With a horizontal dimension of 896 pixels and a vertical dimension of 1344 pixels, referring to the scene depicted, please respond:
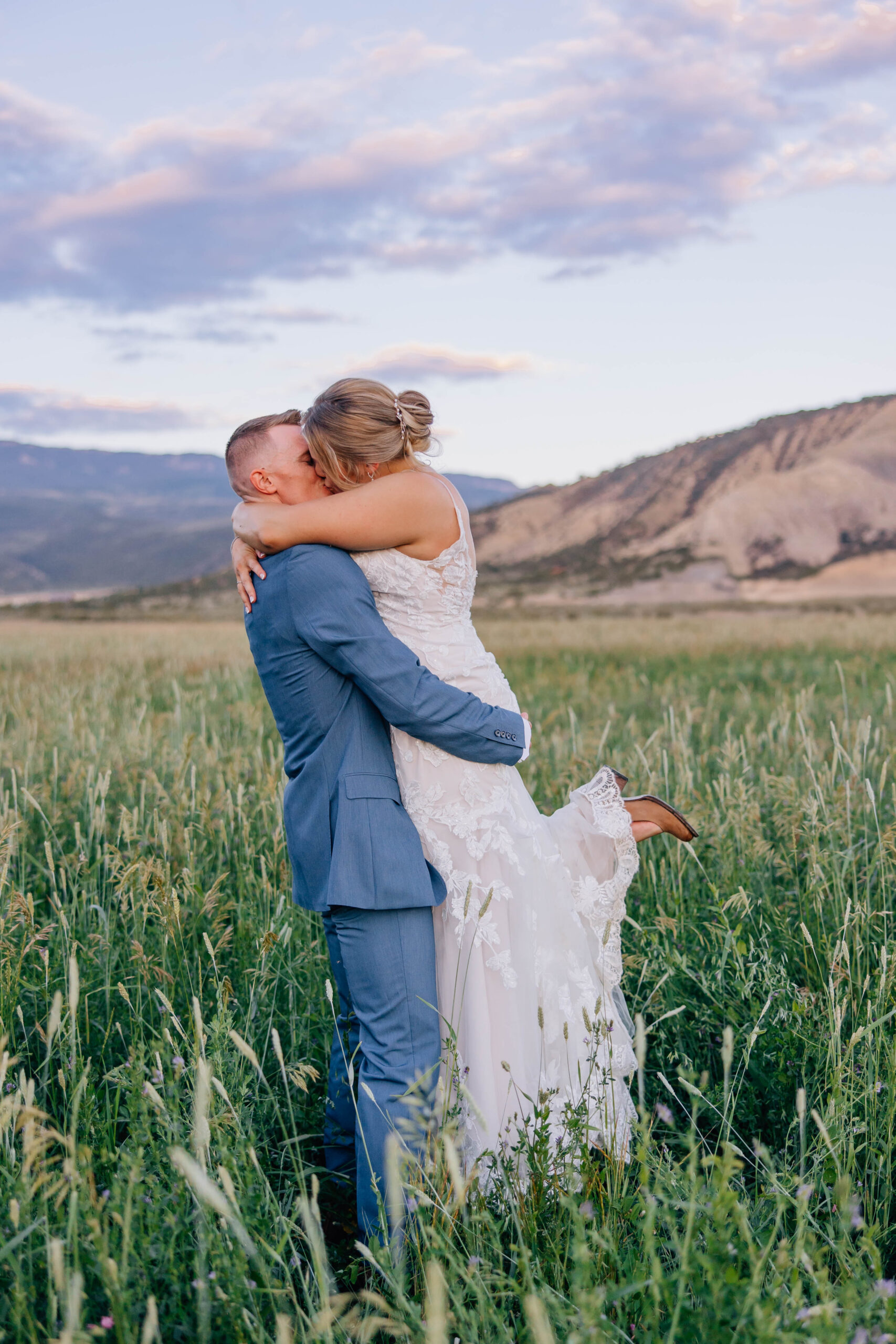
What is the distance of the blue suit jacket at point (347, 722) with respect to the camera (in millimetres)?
2152

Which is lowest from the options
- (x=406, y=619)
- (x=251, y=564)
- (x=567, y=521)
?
(x=406, y=619)

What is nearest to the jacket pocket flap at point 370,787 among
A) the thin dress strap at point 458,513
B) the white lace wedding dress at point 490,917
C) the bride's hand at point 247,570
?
the white lace wedding dress at point 490,917

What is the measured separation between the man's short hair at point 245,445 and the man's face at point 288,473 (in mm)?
29

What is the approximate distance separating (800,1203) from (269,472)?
2.04m

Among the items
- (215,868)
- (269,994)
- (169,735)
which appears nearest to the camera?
(269,994)

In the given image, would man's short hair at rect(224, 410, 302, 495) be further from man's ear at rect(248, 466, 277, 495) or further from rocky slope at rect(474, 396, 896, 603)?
rocky slope at rect(474, 396, 896, 603)

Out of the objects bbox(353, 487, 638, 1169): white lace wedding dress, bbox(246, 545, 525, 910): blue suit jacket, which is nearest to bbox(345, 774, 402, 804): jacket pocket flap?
bbox(246, 545, 525, 910): blue suit jacket

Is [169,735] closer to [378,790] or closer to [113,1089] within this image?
[113,1089]

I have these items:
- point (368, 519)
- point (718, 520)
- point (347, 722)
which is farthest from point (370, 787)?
point (718, 520)

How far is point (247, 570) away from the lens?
2414 mm

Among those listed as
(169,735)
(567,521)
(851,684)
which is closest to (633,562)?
(567,521)

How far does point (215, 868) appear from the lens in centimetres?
398

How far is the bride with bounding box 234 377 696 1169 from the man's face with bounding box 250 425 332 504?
0.19 ft

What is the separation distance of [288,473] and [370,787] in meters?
0.89
